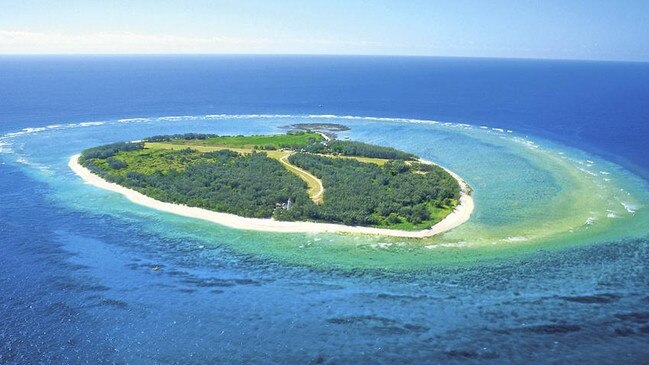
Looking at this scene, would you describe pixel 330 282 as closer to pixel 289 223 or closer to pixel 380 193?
pixel 289 223

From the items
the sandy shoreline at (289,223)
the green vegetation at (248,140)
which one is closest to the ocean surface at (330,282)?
the sandy shoreline at (289,223)

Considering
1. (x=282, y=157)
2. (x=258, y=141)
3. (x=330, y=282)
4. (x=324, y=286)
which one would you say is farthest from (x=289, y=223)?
(x=258, y=141)

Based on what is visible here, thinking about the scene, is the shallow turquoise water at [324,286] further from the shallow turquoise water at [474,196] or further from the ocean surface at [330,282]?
the shallow turquoise water at [474,196]

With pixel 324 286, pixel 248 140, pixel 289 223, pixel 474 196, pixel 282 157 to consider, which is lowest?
pixel 324 286

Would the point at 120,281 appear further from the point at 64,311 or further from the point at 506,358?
the point at 506,358

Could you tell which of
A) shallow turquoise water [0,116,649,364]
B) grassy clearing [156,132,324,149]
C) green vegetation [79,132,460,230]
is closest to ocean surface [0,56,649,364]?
shallow turquoise water [0,116,649,364]

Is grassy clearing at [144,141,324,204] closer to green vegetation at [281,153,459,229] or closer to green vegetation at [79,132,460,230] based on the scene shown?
green vegetation at [79,132,460,230]

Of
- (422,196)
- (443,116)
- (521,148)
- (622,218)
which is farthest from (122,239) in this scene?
(443,116)
